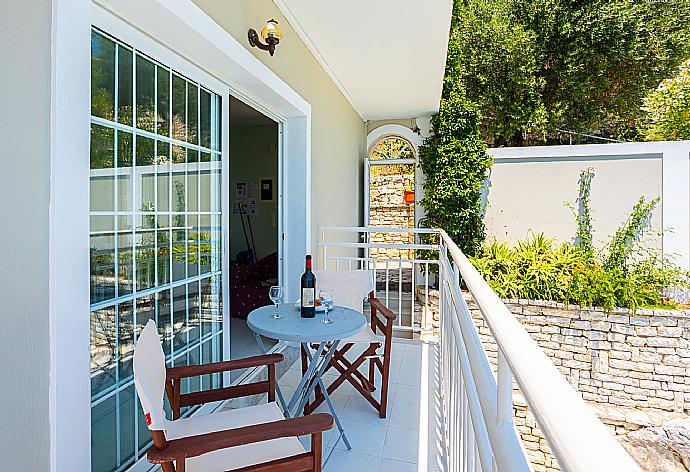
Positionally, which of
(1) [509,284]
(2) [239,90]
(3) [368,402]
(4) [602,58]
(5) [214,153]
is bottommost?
(3) [368,402]

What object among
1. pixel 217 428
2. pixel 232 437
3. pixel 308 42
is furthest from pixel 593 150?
pixel 232 437

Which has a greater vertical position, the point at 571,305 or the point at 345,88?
the point at 345,88

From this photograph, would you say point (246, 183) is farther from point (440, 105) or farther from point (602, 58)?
point (602, 58)

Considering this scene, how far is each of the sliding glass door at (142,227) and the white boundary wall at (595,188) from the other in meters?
5.86

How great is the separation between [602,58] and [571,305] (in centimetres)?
688

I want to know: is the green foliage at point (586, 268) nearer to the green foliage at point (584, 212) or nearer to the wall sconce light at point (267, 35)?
the green foliage at point (584, 212)

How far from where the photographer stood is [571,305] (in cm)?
576

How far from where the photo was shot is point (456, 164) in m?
6.51

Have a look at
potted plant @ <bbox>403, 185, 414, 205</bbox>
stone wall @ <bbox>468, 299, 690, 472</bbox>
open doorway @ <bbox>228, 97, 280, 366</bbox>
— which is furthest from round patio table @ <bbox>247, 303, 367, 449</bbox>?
potted plant @ <bbox>403, 185, 414, 205</bbox>

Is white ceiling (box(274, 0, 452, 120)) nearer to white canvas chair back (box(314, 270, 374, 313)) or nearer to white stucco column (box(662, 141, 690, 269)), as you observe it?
white canvas chair back (box(314, 270, 374, 313))

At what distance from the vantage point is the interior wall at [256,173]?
6.89 metres

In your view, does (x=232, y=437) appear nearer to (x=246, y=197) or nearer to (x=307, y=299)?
(x=307, y=299)

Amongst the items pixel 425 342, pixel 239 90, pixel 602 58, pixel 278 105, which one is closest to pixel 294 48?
pixel 278 105

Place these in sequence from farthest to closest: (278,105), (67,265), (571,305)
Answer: (571,305), (278,105), (67,265)
